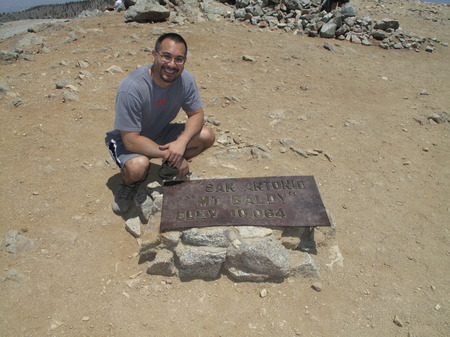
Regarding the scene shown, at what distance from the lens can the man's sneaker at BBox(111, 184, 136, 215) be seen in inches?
142

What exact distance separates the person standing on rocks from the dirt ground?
58 cm

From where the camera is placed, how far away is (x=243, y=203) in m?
3.15

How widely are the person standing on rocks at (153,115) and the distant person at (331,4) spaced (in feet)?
31.6

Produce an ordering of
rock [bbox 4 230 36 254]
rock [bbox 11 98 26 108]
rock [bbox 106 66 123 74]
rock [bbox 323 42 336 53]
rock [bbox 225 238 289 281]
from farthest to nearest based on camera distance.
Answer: rock [bbox 323 42 336 53], rock [bbox 106 66 123 74], rock [bbox 11 98 26 108], rock [bbox 4 230 36 254], rock [bbox 225 238 289 281]

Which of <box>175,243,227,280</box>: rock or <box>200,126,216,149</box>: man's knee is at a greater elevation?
<box>200,126,216,149</box>: man's knee

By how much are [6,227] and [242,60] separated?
19.6 feet

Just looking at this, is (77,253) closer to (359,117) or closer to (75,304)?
(75,304)

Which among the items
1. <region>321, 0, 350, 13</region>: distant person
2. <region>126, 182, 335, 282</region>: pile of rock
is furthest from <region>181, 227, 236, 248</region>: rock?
<region>321, 0, 350, 13</region>: distant person

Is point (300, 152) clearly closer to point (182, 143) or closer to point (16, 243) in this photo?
point (182, 143)

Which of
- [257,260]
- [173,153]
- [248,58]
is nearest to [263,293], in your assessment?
[257,260]

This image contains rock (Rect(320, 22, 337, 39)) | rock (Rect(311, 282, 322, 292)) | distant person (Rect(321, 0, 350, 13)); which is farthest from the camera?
distant person (Rect(321, 0, 350, 13))

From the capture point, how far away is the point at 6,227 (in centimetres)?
332

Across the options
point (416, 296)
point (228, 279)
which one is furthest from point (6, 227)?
point (416, 296)

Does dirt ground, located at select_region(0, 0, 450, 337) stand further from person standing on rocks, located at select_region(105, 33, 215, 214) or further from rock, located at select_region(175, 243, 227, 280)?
person standing on rocks, located at select_region(105, 33, 215, 214)
